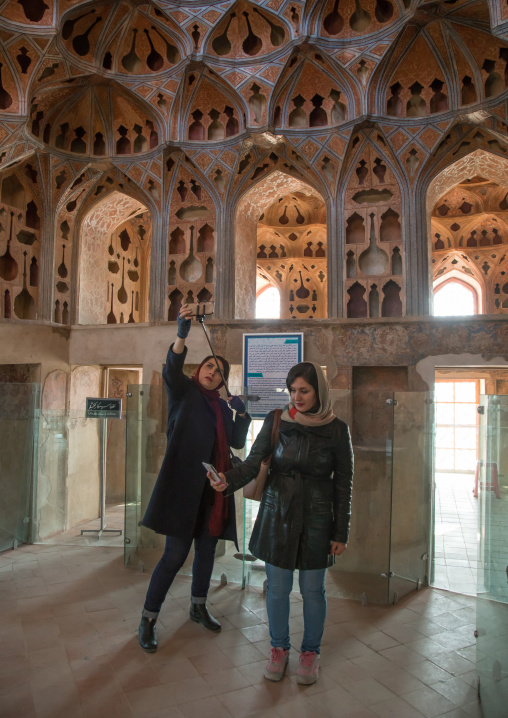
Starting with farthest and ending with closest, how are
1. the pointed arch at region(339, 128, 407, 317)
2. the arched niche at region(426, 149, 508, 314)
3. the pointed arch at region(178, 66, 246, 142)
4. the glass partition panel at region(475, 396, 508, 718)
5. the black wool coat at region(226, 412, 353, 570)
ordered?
the arched niche at region(426, 149, 508, 314) → the pointed arch at region(178, 66, 246, 142) → the pointed arch at region(339, 128, 407, 317) → the black wool coat at region(226, 412, 353, 570) → the glass partition panel at region(475, 396, 508, 718)

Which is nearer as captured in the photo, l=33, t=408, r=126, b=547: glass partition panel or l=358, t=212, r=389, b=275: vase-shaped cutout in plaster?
l=33, t=408, r=126, b=547: glass partition panel

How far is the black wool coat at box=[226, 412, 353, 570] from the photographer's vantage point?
3295 mm

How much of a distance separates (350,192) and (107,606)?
6.06 m

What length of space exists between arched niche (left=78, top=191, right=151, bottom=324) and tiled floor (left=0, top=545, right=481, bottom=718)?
5.12 metres

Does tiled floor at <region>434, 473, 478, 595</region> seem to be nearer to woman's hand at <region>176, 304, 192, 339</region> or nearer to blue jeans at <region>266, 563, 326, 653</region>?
blue jeans at <region>266, 563, 326, 653</region>

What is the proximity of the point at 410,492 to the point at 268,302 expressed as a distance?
29.9 feet

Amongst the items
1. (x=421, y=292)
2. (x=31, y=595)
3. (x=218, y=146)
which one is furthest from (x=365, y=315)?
(x=31, y=595)

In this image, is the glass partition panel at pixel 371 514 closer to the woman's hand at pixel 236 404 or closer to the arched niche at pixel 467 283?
the woman's hand at pixel 236 404

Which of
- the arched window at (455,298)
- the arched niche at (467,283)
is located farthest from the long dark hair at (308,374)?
the arched window at (455,298)

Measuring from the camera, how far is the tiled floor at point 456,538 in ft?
18.3

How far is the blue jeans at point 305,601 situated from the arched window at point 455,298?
10579 millimetres

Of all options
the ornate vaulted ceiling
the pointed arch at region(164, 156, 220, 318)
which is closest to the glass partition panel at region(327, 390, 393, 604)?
the pointed arch at region(164, 156, 220, 318)

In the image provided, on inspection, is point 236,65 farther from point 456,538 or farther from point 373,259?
point 456,538

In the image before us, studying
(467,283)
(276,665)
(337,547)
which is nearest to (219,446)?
(337,547)
